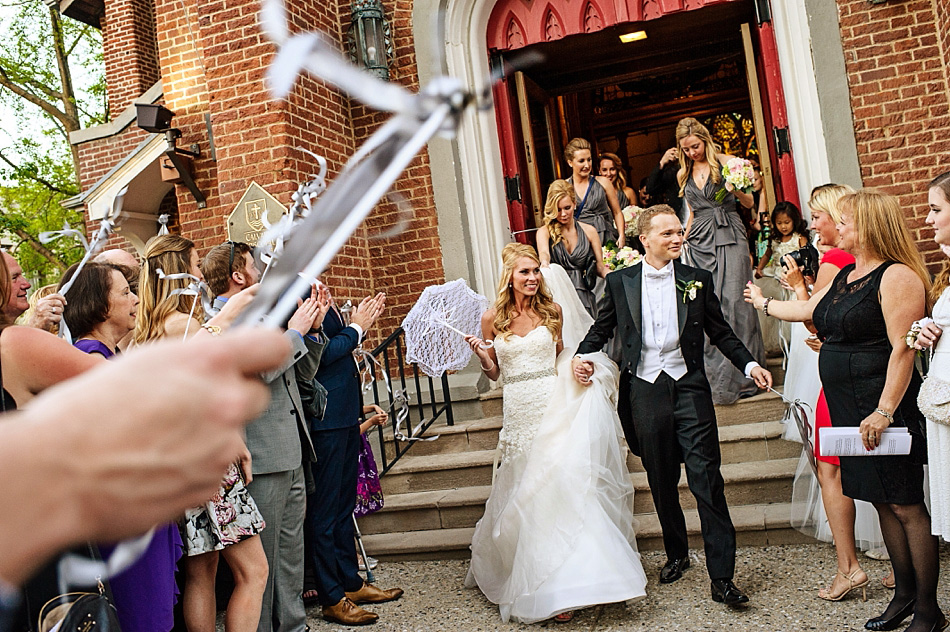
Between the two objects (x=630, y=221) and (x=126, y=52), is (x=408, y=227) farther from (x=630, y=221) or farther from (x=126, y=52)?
(x=126, y=52)

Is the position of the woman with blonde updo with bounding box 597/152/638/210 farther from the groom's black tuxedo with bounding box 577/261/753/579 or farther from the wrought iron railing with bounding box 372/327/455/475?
the groom's black tuxedo with bounding box 577/261/753/579

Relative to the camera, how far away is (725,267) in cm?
622

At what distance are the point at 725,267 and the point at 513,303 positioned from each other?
6.75 feet

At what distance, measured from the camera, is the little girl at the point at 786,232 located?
637 cm

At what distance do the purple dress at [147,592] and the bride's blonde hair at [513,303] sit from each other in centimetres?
265

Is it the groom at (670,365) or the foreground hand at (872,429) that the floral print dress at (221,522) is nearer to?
the groom at (670,365)

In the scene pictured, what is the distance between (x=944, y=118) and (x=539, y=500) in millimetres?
4636

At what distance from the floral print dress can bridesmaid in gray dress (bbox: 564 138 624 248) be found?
432 cm

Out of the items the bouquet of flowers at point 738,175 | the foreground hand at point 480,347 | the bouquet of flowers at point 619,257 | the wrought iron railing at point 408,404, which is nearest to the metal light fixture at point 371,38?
the wrought iron railing at point 408,404

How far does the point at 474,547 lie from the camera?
4.69 m

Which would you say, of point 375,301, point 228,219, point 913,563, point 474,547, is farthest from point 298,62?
point 228,219

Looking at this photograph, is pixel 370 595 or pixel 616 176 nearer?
pixel 370 595

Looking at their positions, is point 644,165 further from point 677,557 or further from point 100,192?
point 677,557

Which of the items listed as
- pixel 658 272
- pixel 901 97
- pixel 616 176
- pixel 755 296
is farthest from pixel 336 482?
pixel 901 97
